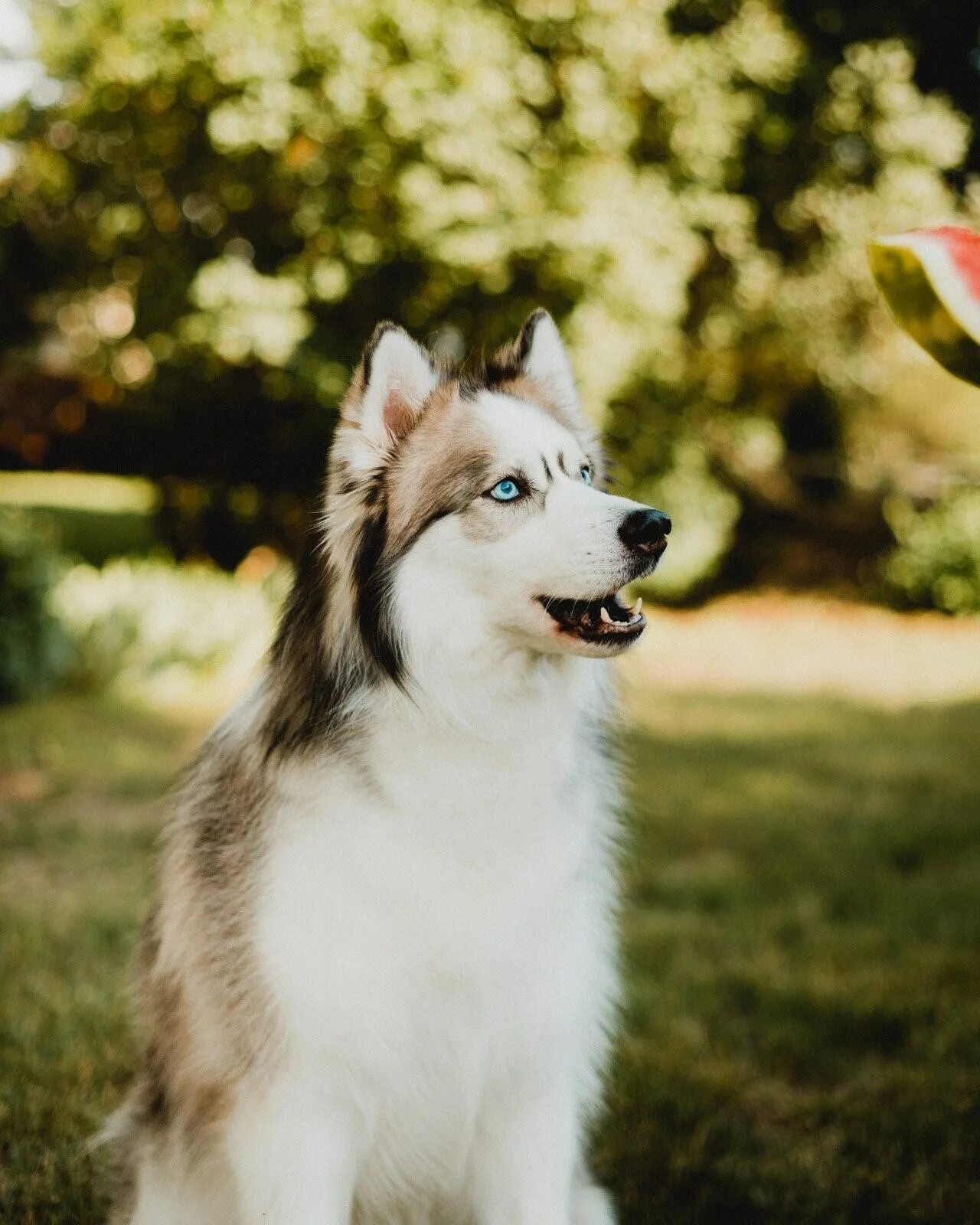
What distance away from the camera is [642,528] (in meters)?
2.07

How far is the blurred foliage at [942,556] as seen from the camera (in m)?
12.8

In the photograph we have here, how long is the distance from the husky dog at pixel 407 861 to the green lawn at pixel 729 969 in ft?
2.36

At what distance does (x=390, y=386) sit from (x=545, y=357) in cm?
42

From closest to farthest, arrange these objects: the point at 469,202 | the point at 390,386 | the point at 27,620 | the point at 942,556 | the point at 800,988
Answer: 1. the point at 390,386
2. the point at 800,988
3. the point at 27,620
4. the point at 469,202
5. the point at 942,556

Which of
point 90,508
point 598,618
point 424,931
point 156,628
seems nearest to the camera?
point 424,931

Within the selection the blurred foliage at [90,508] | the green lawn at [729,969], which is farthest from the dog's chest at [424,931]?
the blurred foliage at [90,508]

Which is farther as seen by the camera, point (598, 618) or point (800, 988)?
point (800, 988)

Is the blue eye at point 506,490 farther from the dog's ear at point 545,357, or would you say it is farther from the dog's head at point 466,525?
the dog's ear at point 545,357

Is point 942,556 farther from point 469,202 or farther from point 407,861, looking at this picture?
point 407,861

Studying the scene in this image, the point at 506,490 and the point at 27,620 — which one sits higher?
the point at 506,490

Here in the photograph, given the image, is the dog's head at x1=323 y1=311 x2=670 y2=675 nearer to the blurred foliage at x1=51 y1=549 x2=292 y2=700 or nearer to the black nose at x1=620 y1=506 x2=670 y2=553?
the black nose at x1=620 y1=506 x2=670 y2=553

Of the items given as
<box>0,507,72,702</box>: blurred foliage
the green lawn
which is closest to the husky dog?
the green lawn

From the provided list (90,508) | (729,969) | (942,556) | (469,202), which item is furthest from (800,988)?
(90,508)

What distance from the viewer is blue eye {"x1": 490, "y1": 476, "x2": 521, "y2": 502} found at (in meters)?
2.17
